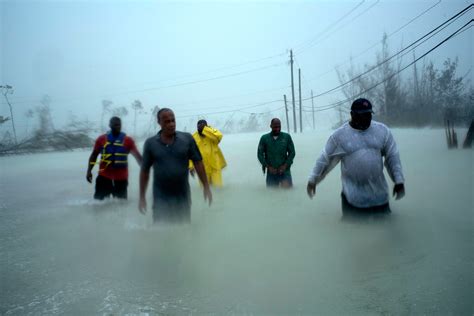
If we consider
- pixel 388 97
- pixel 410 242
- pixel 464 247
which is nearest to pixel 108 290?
pixel 410 242

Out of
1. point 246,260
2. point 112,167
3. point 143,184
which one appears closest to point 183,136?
point 143,184

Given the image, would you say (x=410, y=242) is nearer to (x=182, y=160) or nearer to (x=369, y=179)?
(x=369, y=179)

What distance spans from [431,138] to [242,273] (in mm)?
16455

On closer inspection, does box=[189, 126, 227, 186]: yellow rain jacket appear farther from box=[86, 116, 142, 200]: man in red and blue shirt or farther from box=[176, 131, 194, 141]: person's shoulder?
box=[176, 131, 194, 141]: person's shoulder

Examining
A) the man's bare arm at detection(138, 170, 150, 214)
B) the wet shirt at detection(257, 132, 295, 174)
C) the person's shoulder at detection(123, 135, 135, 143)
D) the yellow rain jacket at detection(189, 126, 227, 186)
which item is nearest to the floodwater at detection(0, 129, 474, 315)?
the man's bare arm at detection(138, 170, 150, 214)

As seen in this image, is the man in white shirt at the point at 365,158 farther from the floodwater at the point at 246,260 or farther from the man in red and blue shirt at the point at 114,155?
the man in red and blue shirt at the point at 114,155

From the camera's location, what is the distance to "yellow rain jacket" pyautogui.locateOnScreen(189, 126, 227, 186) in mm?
7324

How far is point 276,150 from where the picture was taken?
21.7 ft

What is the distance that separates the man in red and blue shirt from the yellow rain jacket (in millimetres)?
1780

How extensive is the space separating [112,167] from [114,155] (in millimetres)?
218

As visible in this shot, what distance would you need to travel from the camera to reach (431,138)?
16.8 m

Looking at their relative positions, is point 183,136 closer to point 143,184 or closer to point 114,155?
point 143,184

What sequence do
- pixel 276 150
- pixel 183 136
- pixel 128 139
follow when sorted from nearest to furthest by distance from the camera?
pixel 183 136, pixel 128 139, pixel 276 150

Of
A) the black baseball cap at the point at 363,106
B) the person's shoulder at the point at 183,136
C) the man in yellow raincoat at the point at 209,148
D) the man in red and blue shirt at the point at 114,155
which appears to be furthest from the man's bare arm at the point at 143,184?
the man in yellow raincoat at the point at 209,148
